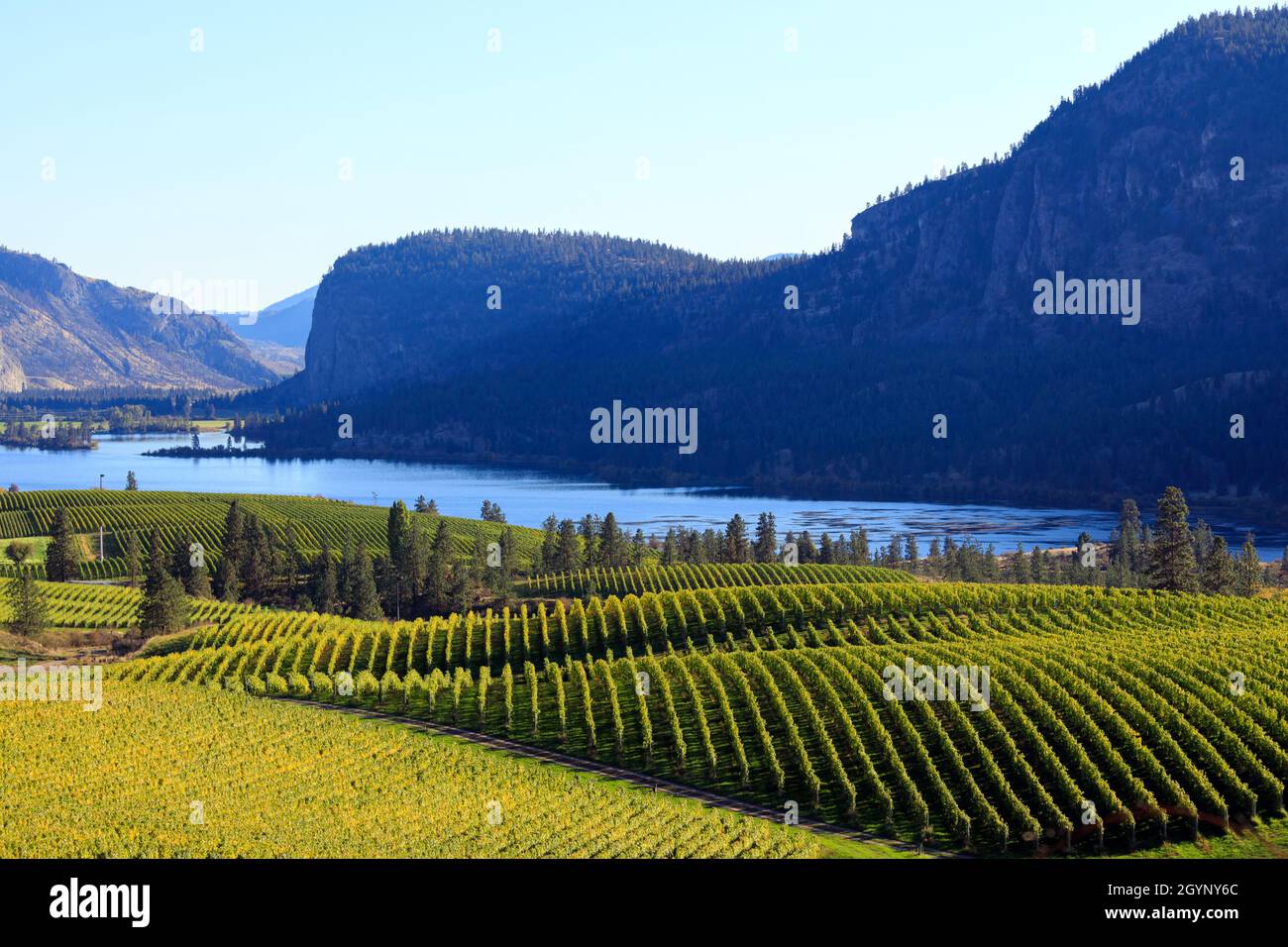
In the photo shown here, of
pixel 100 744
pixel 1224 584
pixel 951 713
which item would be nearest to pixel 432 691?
pixel 100 744

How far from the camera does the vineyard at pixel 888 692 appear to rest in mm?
45406

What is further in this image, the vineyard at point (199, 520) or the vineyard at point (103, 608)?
the vineyard at point (199, 520)

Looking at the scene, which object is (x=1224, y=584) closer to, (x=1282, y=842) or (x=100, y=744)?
(x=1282, y=842)

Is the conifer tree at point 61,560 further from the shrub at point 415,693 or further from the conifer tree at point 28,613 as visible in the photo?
the shrub at point 415,693

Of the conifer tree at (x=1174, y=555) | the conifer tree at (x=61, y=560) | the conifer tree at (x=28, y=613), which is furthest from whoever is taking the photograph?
Answer: the conifer tree at (x=61, y=560)

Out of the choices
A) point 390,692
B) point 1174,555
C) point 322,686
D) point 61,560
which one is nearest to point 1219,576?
point 1174,555

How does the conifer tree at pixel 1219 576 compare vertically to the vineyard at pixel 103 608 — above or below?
above

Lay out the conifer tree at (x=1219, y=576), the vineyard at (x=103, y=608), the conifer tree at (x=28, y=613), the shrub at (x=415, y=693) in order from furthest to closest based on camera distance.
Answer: the conifer tree at (x=1219, y=576)
the vineyard at (x=103, y=608)
the conifer tree at (x=28, y=613)
the shrub at (x=415, y=693)

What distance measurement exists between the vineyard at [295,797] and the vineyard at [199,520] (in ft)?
267

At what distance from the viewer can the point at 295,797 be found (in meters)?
40.5

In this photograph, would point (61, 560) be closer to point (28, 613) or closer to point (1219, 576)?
point (28, 613)

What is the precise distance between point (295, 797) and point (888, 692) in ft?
86.9

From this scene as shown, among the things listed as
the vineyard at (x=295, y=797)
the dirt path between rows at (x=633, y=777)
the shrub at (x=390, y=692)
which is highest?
the vineyard at (x=295, y=797)

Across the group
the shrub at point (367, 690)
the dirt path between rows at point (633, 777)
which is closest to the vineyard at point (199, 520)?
the shrub at point (367, 690)
